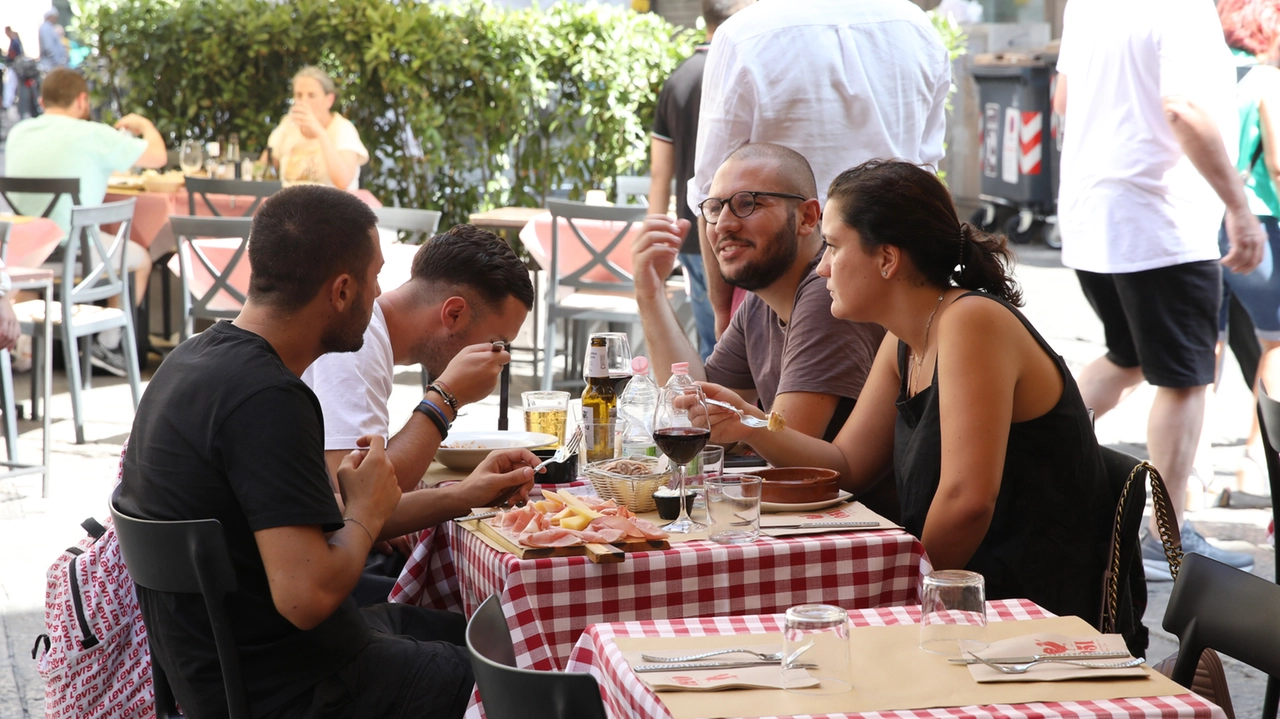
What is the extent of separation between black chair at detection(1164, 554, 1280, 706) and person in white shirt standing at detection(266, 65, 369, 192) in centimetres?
623

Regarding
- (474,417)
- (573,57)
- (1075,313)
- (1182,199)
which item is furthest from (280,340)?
(1075,313)

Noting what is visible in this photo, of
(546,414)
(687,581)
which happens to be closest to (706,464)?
(687,581)

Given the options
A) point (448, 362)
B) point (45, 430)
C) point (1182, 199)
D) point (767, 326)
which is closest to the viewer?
point (448, 362)

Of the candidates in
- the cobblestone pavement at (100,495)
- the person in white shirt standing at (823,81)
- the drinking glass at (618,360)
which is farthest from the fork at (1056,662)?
the person in white shirt standing at (823,81)

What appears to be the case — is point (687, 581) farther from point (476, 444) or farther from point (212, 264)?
point (212, 264)

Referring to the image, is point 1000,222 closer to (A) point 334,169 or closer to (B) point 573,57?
(B) point 573,57

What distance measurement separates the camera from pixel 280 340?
6.82ft

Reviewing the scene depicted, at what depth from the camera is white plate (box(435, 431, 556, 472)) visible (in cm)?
274

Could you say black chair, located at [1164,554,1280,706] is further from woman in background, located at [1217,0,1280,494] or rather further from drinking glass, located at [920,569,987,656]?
woman in background, located at [1217,0,1280,494]

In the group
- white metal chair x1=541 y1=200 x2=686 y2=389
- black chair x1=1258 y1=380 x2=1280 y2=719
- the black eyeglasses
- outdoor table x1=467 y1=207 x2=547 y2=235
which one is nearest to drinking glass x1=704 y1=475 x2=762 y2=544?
the black eyeglasses

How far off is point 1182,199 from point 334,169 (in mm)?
5001

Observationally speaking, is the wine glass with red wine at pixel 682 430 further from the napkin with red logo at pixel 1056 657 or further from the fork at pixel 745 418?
the napkin with red logo at pixel 1056 657

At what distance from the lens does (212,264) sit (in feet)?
19.9

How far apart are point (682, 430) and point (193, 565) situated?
0.86 metres
